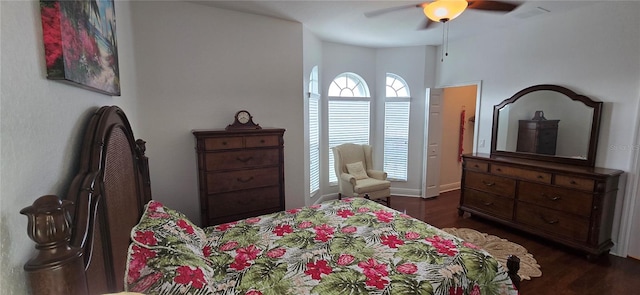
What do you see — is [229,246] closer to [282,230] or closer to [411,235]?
[282,230]

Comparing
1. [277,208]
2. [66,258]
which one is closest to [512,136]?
[277,208]

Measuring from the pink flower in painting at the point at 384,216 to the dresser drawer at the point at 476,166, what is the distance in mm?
2064

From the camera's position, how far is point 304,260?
66.6 inches

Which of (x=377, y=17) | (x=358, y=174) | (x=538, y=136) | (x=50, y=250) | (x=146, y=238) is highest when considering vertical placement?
(x=377, y=17)

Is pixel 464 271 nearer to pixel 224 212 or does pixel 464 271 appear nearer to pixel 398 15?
pixel 224 212

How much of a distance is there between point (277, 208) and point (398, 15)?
2.65m

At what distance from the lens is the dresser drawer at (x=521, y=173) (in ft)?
10.4

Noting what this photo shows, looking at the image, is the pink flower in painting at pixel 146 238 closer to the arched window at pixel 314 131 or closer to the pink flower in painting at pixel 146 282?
the pink flower in painting at pixel 146 282

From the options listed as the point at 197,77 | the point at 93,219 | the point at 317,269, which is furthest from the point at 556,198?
the point at 197,77

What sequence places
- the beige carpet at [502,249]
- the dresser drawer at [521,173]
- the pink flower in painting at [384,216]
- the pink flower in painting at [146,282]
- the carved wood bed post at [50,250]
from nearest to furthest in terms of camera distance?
the carved wood bed post at [50,250] < the pink flower in painting at [146,282] < the pink flower in painting at [384,216] < the beige carpet at [502,249] < the dresser drawer at [521,173]

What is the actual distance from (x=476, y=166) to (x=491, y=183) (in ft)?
0.97

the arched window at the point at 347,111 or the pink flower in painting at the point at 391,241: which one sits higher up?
the arched window at the point at 347,111

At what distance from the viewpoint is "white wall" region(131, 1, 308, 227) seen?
2.85 m

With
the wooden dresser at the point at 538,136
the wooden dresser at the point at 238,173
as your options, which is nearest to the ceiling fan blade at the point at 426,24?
the wooden dresser at the point at 538,136
